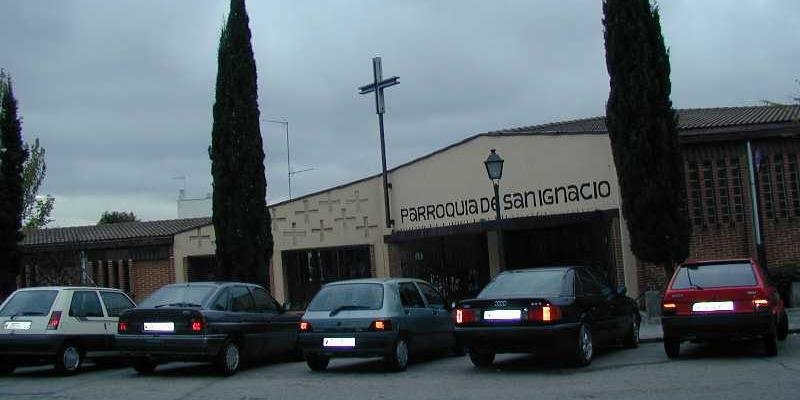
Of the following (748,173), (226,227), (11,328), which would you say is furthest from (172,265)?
(748,173)

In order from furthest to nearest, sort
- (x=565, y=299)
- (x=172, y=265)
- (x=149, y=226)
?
(x=149, y=226) < (x=172, y=265) < (x=565, y=299)

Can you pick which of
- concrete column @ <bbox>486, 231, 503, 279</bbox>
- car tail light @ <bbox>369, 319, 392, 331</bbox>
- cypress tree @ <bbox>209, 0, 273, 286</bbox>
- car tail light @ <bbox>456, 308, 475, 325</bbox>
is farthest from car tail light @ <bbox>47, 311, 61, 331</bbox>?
concrete column @ <bbox>486, 231, 503, 279</bbox>

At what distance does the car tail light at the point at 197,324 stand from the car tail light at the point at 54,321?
7.79 feet

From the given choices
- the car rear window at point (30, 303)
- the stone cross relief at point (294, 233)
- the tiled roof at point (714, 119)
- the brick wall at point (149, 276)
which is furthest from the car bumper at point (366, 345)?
the brick wall at point (149, 276)

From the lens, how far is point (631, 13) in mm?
19219

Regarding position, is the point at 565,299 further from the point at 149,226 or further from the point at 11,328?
the point at 149,226

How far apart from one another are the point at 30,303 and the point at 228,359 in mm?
3382

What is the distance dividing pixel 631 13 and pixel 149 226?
67.2ft

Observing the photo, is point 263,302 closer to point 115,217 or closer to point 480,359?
point 480,359

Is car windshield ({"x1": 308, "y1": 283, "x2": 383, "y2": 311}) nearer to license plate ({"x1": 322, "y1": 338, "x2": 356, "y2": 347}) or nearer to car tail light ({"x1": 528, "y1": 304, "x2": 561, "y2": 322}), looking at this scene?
license plate ({"x1": 322, "y1": 338, "x2": 356, "y2": 347})

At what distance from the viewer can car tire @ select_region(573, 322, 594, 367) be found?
11703mm

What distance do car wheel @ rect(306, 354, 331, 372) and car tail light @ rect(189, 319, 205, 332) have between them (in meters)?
1.69

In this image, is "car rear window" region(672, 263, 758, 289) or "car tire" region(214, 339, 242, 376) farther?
"car tire" region(214, 339, 242, 376)

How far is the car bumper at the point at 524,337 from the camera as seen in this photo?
11.4 meters
